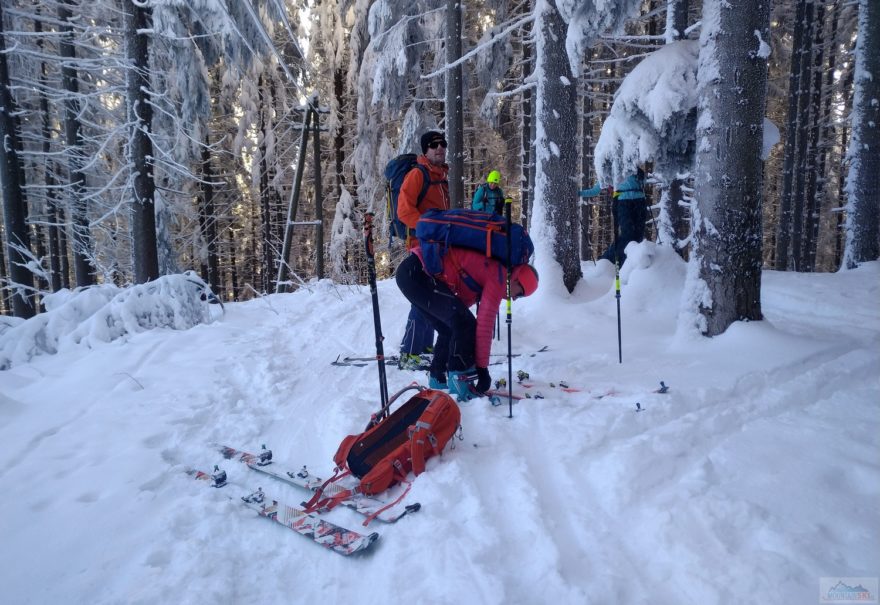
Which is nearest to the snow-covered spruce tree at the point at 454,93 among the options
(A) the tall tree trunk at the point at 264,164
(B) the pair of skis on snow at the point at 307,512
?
(B) the pair of skis on snow at the point at 307,512

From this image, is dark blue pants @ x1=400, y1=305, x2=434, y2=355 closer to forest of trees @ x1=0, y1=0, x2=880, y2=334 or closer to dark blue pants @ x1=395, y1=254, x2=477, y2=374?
dark blue pants @ x1=395, y1=254, x2=477, y2=374

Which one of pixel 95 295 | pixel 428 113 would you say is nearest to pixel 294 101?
pixel 428 113

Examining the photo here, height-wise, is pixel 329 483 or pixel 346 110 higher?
pixel 346 110

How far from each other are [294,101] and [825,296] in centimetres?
1771

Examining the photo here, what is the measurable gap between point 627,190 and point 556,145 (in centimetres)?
160

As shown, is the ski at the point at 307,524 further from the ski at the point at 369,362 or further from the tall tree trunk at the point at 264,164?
the tall tree trunk at the point at 264,164

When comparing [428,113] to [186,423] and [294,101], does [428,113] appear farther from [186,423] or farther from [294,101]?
[186,423]

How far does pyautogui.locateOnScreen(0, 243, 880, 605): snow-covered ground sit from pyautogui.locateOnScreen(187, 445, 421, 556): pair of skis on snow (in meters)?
0.06

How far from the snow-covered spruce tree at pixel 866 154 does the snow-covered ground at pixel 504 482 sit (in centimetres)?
593

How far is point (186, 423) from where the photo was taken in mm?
4125

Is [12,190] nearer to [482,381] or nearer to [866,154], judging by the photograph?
[482,381]

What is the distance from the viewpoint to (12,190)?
10430 millimetres

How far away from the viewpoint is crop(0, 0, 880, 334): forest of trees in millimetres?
5328

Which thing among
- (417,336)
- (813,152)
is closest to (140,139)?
(417,336)
